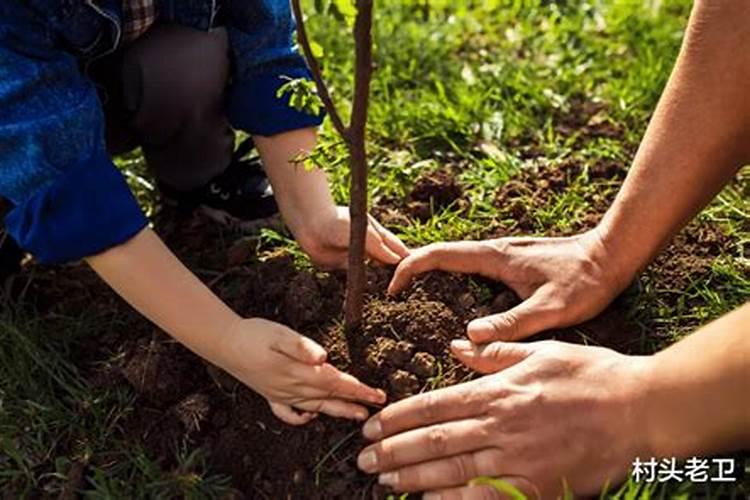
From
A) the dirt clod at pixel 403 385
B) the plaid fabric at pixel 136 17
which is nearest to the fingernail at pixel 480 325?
the dirt clod at pixel 403 385

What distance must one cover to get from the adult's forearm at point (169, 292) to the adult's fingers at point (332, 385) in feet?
0.52

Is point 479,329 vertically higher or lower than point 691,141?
lower

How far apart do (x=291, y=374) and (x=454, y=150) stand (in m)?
1.05

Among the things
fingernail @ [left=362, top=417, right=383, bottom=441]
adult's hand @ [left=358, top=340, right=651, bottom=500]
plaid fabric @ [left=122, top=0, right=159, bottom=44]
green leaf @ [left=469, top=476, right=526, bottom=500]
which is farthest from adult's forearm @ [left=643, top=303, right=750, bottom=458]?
plaid fabric @ [left=122, top=0, right=159, bottom=44]

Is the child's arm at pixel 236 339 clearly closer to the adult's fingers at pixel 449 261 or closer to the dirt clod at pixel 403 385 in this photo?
the dirt clod at pixel 403 385

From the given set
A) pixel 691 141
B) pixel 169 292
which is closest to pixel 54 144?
pixel 169 292

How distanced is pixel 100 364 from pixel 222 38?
0.74m

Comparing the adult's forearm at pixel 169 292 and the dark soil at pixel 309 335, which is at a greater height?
the adult's forearm at pixel 169 292

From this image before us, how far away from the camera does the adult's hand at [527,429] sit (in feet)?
5.60

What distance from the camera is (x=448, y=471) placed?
5.78ft

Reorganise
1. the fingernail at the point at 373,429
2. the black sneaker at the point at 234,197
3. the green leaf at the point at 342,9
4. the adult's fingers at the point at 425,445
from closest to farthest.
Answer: the green leaf at the point at 342,9, the adult's fingers at the point at 425,445, the fingernail at the point at 373,429, the black sneaker at the point at 234,197

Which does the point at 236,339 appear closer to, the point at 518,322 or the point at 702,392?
the point at 518,322

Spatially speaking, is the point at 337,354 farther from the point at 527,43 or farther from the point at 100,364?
the point at 527,43

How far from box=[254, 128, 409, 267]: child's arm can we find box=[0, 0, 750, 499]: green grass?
0.07 metres
